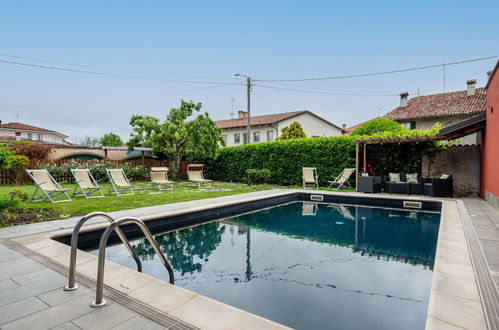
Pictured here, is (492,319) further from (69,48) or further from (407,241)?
(69,48)

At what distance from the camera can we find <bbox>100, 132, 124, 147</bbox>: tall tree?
2237 inches

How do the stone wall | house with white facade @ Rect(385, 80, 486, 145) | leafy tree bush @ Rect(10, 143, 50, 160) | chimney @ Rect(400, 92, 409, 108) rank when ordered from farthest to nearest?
chimney @ Rect(400, 92, 409, 108) → house with white facade @ Rect(385, 80, 486, 145) → leafy tree bush @ Rect(10, 143, 50, 160) → the stone wall

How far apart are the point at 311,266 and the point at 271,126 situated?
24414 millimetres

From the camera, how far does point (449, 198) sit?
9.23 meters

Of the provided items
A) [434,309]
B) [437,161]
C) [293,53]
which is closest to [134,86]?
[293,53]

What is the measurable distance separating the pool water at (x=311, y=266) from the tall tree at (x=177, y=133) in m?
10.2

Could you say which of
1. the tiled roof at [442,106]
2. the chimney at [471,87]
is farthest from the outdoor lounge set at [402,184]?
the chimney at [471,87]

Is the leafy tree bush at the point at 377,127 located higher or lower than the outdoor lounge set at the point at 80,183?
higher

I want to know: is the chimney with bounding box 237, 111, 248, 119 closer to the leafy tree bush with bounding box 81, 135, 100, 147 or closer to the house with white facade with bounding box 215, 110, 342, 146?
the house with white facade with bounding box 215, 110, 342, 146

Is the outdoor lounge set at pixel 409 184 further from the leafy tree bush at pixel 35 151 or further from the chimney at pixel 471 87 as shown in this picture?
the chimney at pixel 471 87

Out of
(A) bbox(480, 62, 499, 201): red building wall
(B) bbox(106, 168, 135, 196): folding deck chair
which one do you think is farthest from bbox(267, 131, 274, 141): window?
(A) bbox(480, 62, 499, 201): red building wall

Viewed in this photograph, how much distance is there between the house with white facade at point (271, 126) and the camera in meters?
28.1

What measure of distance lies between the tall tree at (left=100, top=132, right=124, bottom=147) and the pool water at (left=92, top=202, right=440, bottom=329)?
55945mm

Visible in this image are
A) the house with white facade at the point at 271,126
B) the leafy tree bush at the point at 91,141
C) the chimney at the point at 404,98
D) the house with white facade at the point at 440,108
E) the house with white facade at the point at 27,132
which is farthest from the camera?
the leafy tree bush at the point at 91,141
